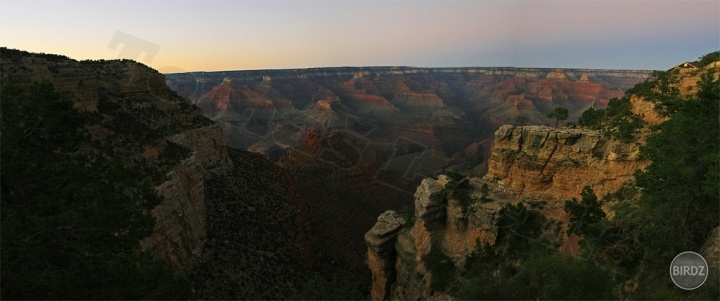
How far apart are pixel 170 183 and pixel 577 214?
27013 mm

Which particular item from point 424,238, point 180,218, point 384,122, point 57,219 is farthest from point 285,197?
point 384,122

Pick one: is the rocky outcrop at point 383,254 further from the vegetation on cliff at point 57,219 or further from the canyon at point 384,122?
the canyon at point 384,122

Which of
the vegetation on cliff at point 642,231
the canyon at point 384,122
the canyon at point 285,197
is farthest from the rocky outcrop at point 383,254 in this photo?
the canyon at point 384,122

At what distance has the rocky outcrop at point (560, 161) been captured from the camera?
23.0 m

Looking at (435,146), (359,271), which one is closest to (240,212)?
(359,271)

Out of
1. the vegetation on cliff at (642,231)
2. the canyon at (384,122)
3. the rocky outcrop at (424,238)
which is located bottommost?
the canyon at (384,122)

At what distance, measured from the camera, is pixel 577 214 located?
20328 mm

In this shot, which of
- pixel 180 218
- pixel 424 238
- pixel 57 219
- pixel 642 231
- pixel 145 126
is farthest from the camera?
pixel 145 126

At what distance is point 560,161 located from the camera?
1009 inches

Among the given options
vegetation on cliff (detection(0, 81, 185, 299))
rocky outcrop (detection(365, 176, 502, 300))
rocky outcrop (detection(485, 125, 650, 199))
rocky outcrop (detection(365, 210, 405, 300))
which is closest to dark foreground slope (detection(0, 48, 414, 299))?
vegetation on cliff (detection(0, 81, 185, 299))

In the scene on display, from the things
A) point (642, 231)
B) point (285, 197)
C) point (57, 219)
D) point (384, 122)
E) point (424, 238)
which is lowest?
point (384, 122)

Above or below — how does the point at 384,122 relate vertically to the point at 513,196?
below

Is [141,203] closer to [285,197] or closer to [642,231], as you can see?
[642,231]

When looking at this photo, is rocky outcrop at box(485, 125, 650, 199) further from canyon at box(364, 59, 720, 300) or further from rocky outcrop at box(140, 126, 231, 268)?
rocky outcrop at box(140, 126, 231, 268)
